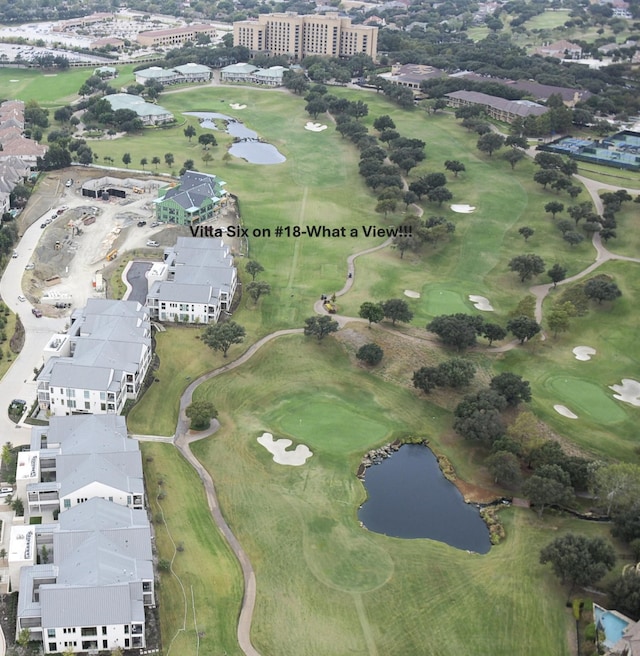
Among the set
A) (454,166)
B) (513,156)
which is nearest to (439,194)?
(454,166)

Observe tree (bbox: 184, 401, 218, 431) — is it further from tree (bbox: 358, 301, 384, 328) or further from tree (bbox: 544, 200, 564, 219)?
tree (bbox: 544, 200, 564, 219)

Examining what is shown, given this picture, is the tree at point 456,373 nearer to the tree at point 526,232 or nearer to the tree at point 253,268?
the tree at point 253,268

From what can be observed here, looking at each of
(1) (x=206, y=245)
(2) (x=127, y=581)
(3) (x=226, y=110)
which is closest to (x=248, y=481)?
(2) (x=127, y=581)

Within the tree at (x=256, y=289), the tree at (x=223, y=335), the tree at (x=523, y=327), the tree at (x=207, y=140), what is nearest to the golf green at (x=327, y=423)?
the tree at (x=223, y=335)

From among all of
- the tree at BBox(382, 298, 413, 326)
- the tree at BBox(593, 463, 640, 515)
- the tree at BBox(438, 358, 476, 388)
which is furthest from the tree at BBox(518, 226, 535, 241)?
the tree at BBox(593, 463, 640, 515)

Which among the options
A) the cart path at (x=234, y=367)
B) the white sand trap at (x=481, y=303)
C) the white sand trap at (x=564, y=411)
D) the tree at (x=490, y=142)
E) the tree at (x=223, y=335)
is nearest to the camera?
the cart path at (x=234, y=367)

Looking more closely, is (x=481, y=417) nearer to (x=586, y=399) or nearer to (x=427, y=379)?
(x=427, y=379)

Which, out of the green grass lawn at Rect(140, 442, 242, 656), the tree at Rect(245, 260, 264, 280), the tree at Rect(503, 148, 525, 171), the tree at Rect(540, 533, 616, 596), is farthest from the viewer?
the tree at Rect(503, 148, 525, 171)
